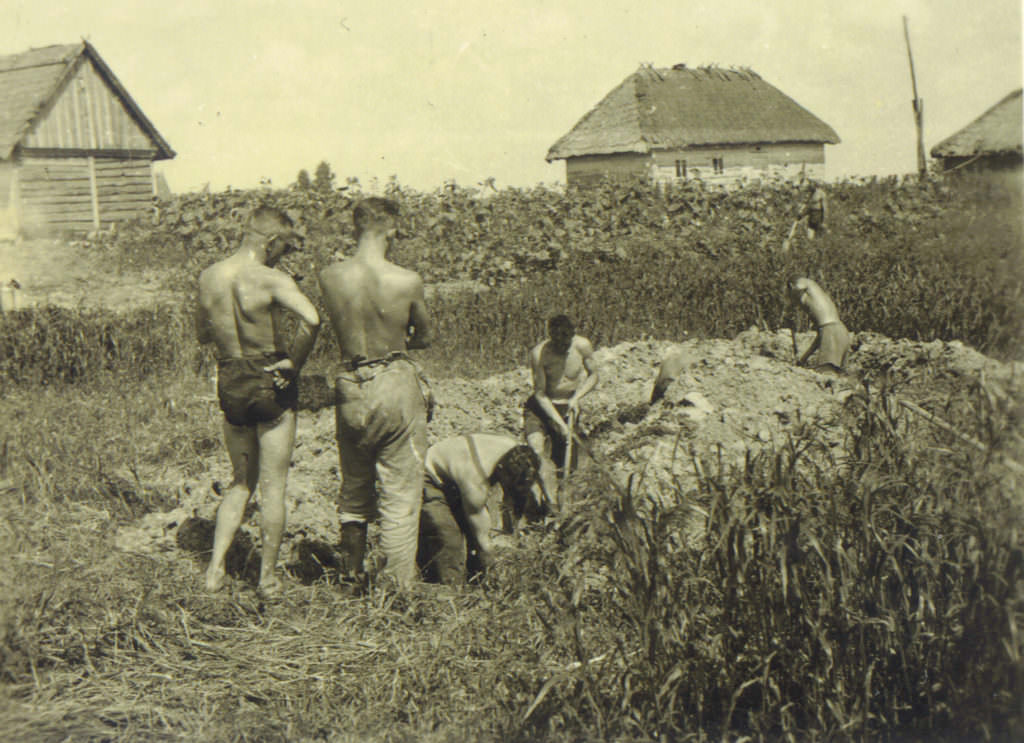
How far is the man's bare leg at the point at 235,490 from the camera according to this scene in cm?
456

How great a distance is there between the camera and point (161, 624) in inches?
159

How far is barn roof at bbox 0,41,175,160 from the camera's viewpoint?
62.6 feet

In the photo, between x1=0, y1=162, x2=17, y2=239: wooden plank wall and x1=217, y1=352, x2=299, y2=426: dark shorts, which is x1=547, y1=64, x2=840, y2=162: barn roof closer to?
x1=0, y1=162, x2=17, y2=239: wooden plank wall

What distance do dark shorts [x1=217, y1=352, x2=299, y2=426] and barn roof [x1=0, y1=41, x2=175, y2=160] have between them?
1771 centimetres

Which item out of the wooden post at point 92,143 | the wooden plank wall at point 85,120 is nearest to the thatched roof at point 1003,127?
the wooden plank wall at point 85,120

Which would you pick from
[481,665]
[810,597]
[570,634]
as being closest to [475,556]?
[481,665]

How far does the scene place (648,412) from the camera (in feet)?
24.1

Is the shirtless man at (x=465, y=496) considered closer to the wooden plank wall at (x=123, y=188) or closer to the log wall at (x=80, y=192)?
the log wall at (x=80, y=192)

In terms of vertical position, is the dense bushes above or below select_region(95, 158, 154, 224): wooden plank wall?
below

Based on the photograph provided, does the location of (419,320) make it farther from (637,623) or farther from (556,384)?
(556,384)

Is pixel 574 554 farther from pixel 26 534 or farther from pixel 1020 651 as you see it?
pixel 26 534

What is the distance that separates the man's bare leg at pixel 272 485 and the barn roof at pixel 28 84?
1780 cm

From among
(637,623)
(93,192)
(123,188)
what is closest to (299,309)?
(637,623)

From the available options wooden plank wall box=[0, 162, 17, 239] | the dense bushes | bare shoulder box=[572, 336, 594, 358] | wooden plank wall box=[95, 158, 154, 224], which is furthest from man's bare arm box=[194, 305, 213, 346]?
wooden plank wall box=[95, 158, 154, 224]
